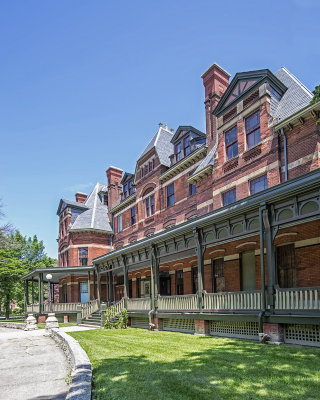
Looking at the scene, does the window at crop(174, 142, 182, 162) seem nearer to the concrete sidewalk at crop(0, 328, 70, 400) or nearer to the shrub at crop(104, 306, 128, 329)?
the shrub at crop(104, 306, 128, 329)

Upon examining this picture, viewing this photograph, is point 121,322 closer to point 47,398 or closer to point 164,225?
point 164,225

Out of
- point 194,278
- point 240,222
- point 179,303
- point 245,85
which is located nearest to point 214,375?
point 240,222

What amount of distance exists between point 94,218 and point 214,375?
93.1 ft

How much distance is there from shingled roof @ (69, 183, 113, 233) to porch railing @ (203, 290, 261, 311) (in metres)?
21.5

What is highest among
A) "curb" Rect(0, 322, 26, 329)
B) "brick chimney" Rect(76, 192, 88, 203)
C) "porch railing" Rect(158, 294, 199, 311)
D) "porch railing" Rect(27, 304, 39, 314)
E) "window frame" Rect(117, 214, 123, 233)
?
"brick chimney" Rect(76, 192, 88, 203)

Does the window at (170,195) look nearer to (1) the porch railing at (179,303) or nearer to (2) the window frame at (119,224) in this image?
(2) the window frame at (119,224)

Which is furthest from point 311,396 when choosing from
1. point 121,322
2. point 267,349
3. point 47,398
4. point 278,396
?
point 121,322

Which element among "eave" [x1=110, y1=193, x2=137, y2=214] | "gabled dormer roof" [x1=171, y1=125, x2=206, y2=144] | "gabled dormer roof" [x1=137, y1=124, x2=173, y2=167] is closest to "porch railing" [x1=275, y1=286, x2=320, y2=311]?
"gabled dormer roof" [x1=171, y1=125, x2=206, y2=144]

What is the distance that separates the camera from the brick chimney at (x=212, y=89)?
21.3 meters

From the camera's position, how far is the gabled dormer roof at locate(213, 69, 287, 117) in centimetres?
1628

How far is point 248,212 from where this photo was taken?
37.8 ft

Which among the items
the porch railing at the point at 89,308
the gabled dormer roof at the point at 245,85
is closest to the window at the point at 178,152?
the gabled dormer roof at the point at 245,85

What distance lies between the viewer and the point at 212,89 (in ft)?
71.8

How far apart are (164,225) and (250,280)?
10043 mm
